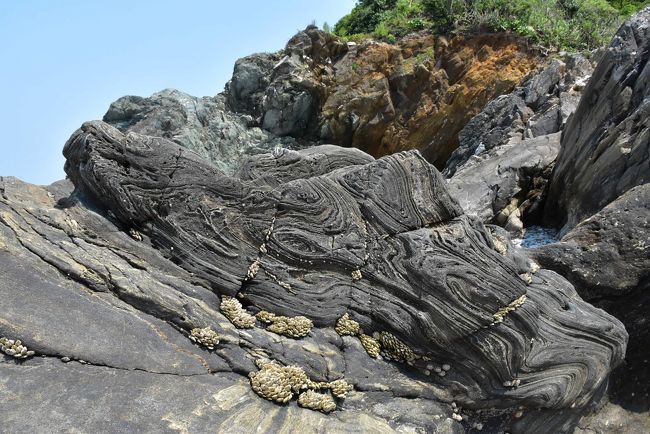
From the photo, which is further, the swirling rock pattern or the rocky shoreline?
the swirling rock pattern

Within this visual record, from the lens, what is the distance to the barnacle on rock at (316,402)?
26.4 feet

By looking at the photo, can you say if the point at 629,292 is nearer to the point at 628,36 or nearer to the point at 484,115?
the point at 628,36

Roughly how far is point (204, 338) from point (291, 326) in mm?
1583

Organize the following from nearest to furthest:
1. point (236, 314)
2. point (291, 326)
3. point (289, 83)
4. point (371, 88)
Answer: point (236, 314) → point (291, 326) → point (289, 83) → point (371, 88)

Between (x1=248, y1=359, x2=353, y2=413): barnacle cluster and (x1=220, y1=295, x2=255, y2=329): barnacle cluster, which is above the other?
(x1=220, y1=295, x2=255, y2=329): barnacle cluster

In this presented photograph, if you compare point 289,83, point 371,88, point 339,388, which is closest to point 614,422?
point 339,388

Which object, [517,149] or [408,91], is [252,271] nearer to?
[517,149]

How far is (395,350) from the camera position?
9.34 m

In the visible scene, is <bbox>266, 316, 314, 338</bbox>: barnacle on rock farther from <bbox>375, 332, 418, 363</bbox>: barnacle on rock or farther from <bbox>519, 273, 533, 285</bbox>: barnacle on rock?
<bbox>519, 273, 533, 285</bbox>: barnacle on rock

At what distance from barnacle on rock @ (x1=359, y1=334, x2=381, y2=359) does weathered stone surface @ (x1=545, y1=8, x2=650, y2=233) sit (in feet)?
27.5

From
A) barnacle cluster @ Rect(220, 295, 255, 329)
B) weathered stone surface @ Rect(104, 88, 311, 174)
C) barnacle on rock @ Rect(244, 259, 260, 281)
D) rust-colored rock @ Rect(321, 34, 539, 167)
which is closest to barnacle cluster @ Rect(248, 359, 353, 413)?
barnacle cluster @ Rect(220, 295, 255, 329)

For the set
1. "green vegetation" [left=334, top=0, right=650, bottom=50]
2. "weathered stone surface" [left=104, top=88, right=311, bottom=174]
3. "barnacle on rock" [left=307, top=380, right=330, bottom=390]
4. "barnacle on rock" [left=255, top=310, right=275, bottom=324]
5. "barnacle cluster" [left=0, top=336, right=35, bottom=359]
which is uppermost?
"green vegetation" [left=334, top=0, right=650, bottom=50]

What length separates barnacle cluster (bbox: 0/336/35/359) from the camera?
6926 mm

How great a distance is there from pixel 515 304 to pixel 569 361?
161 centimetres
